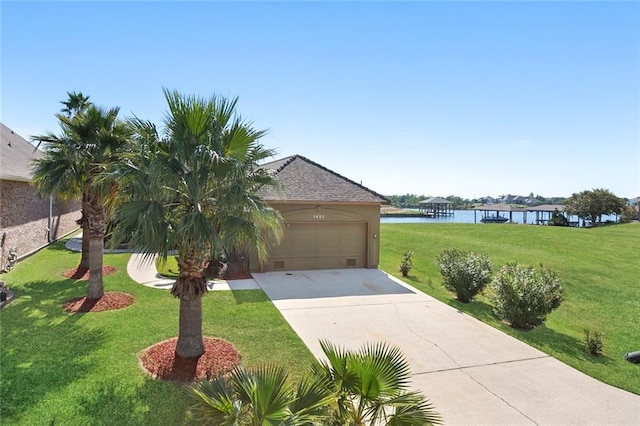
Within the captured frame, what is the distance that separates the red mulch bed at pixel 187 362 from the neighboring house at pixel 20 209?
826 centimetres

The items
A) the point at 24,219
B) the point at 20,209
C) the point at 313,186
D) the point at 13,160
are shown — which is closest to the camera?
the point at 20,209

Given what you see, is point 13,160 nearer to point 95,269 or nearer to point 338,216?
point 95,269

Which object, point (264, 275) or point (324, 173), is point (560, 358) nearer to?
point (264, 275)

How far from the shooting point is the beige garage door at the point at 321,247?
1475 centimetres

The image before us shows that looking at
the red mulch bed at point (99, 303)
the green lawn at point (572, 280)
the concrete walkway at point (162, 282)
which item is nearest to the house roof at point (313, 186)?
the concrete walkway at point (162, 282)

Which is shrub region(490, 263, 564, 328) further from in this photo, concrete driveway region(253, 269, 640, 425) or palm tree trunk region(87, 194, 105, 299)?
palm tree trunk region(87, 194, 105, 299)

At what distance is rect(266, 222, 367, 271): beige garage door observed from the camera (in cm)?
1475

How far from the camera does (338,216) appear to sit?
15.2 meters

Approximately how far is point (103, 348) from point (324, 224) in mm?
9898

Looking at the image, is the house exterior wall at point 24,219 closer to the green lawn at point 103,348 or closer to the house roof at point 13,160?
the house roof at point 13,160

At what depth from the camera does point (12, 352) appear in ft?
21.1

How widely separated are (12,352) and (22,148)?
16.5m

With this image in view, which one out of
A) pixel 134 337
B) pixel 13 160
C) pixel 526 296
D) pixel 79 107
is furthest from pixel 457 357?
pixel 13 160

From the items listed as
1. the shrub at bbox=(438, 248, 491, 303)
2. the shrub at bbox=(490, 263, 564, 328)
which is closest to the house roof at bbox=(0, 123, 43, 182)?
the shrub at bbox=(438, 248, 491, 303)
